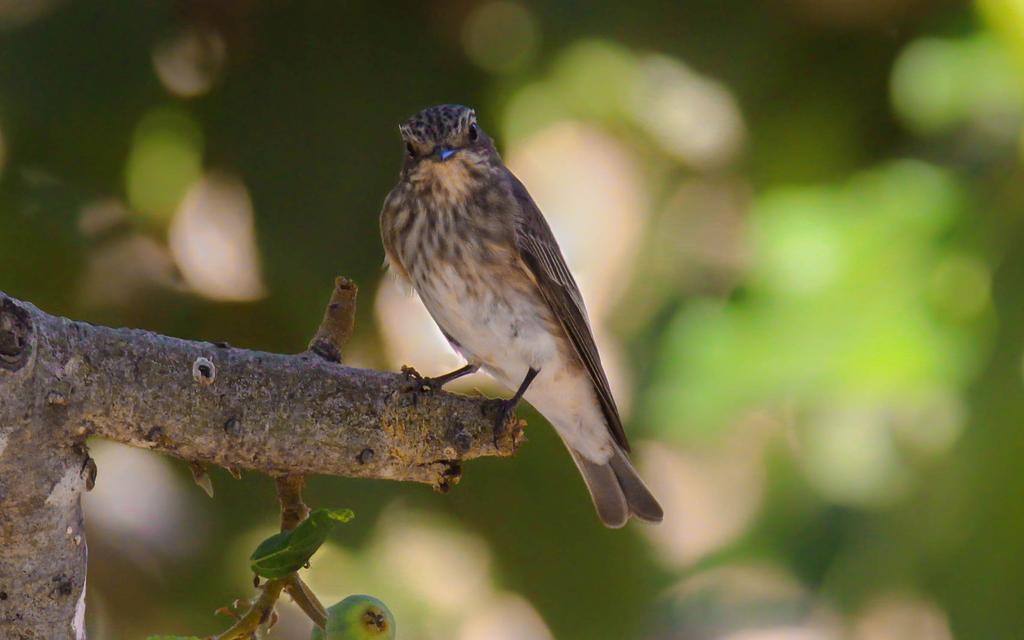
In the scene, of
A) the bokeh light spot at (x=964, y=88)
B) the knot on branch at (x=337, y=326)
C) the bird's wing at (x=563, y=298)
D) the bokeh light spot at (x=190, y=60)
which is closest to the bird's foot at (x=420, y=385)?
the knot on branch at (x=337, y=326)

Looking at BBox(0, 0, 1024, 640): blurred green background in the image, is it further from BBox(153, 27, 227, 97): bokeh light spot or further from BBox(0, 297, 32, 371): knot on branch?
BBox(0, 297, 32, 371): knot on branch

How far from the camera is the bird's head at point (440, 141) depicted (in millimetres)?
2496

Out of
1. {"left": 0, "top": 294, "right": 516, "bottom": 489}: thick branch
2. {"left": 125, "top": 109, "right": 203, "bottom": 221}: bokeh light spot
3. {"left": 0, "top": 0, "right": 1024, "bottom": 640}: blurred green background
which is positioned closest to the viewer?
{"left": 0, "top": 294, "right": 516, "bottom": 489}: thick branch

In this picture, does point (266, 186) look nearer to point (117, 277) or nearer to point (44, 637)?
point (117, 277)

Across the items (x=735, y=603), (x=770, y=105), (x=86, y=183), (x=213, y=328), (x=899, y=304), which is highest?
(x=770, y=105)

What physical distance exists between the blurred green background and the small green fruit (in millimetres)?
1445

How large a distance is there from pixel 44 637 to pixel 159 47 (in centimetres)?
180

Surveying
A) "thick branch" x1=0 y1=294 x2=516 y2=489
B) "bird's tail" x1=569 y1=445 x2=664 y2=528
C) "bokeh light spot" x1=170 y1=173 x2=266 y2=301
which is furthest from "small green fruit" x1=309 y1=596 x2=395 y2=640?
"bokeh light spot" x1=170 y1=173 x2=266 y2=301

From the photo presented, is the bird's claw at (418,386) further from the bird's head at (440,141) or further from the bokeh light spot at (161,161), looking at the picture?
the bokeh light spot at (161,161)

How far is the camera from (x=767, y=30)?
2.92 m

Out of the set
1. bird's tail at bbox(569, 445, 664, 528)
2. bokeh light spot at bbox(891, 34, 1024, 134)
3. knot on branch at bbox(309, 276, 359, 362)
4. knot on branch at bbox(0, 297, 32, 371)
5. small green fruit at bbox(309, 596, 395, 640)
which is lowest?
bird's tail at bbox(569, 445, 664, 528)

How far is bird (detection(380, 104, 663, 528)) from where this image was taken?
2.50 metres

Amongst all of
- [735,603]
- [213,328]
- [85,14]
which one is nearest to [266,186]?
[213,328]

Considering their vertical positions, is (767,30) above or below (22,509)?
above
